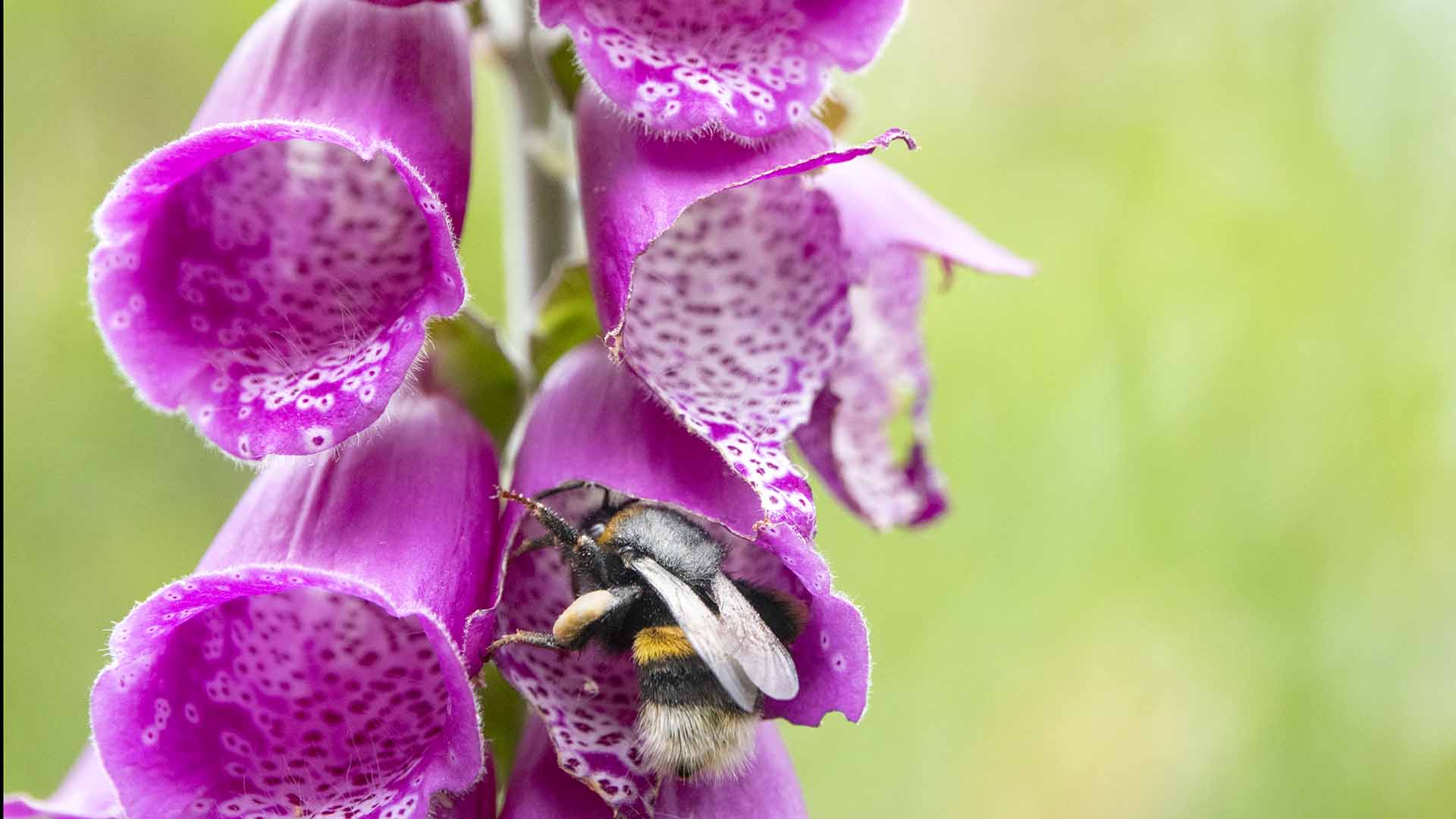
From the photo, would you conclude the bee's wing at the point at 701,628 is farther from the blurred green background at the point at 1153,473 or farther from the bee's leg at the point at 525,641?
the blurred green background at the point at 1153,473

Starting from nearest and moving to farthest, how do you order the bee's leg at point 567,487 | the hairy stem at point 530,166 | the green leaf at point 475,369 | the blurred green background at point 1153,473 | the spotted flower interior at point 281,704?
1. the spotted flower interior at point 281,704
2. the bee's leg at point 567,487
3. the green leaf at point 475,369
4. the hairy stem at point 530,166
5. the blurred green background at point 1153,473

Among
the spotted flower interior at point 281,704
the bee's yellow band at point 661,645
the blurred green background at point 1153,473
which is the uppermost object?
the bee's yellow band at point 661,645

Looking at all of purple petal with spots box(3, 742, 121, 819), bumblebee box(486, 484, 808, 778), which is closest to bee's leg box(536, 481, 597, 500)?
bumblebee box(486, 484, 808, 778)

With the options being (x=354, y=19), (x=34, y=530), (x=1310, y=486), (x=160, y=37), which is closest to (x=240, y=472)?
(x=34, y=530)

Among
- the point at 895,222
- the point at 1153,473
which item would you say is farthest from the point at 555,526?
the point at 1153,473

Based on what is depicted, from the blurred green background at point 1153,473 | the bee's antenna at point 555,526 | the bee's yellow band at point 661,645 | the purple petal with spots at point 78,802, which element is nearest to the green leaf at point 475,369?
the bee's antenna at point 555,526

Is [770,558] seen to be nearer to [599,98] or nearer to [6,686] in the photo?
[599,98]

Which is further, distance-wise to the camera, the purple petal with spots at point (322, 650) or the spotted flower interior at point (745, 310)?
the spotted flower interior at point (745, 310)
